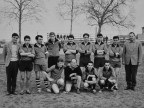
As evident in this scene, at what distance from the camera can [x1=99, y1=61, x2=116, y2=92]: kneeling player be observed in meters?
8.62

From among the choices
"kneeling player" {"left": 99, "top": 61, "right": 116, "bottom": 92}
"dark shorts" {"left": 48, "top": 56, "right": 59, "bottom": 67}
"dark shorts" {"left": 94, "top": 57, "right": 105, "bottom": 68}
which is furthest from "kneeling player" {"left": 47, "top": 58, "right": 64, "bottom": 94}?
"kneeling player" {"left": 99, "top": 61, "right": 116, "bottom": 92}

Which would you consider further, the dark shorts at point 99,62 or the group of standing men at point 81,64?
the dark shorts at point 99,62

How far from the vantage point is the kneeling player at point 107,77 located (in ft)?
28.3

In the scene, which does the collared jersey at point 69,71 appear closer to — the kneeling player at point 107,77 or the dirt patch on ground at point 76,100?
the dirt patch on ground at point 76,100

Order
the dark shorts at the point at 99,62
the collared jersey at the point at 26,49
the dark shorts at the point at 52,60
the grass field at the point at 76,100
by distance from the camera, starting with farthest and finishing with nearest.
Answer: the dark shorts at the point at 99,62 < the dark shorts at the point at 52,60 < the collared jersey at the point at 26,49 < the grass field at the point at 76,100

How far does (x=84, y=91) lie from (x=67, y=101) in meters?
1.62

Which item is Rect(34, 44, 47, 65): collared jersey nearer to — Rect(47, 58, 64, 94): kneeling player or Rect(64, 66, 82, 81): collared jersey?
Rect(47, 58, 64, 94): kneeling player

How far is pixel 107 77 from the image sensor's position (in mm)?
8797

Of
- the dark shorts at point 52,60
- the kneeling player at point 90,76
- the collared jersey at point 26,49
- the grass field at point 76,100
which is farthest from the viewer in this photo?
the dark shorts at point 52,60

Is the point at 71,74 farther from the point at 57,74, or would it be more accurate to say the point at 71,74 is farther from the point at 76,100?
the point at 76,100

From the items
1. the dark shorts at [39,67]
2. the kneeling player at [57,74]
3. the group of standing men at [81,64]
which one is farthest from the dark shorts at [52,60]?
the dark shorts at [39,67]

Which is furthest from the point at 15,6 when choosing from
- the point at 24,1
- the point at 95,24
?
the point at 95,24

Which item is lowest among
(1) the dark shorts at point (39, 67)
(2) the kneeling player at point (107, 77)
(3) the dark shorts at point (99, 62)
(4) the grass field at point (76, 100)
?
(4) the grass field at point (76, 100)

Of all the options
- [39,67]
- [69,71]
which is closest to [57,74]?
[69,71]
